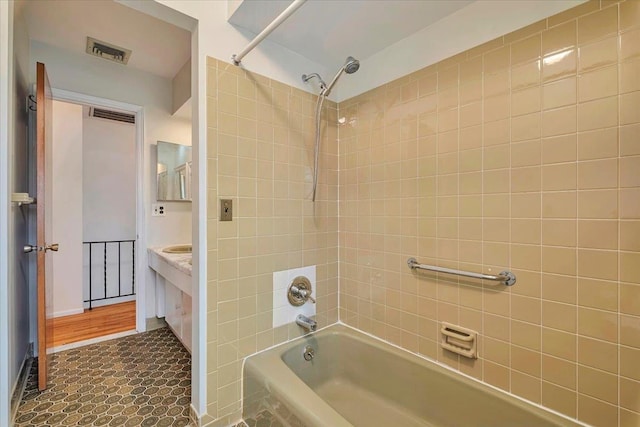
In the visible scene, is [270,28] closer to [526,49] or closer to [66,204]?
[526,49]

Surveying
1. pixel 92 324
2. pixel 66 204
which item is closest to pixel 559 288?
pixel 92 324

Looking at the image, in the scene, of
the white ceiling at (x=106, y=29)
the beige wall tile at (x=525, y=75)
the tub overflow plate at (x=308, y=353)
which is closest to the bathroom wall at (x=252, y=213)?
the tub overflow plate at (x=308, y=353)

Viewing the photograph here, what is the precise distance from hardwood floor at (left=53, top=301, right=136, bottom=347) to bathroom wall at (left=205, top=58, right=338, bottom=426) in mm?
1891

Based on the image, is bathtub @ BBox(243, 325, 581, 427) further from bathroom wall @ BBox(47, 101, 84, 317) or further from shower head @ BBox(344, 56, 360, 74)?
bathroom wall @ BBox(47, 101, 84, 317)

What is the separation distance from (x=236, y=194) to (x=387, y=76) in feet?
3.97

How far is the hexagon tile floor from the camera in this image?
1538 mm

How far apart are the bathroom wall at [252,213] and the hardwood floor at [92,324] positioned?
1.89 metres

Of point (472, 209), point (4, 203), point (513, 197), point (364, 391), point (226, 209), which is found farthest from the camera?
point (364, 391)

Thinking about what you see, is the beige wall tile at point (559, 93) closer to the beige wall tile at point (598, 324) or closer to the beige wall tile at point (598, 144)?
the beige wall tile at point (598, 144)

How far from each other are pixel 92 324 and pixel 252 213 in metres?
2.63

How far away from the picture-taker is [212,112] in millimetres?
1457

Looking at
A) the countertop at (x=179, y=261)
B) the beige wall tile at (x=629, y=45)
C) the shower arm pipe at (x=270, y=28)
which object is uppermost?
the shower arm pipe at (x=270, y=28)

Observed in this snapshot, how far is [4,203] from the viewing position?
3.70ft

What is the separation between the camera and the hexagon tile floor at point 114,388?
1.54m
